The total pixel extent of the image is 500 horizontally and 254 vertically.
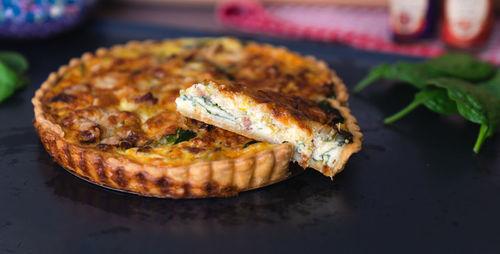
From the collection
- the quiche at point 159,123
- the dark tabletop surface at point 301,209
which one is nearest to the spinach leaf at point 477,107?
the dark tabletop surface at point 301,209

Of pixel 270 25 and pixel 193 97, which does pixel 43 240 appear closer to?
pixel 193 97

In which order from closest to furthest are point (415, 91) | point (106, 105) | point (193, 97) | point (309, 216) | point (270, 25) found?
point (309, 216) → point (193, 97) → point (106, 105) → point (415, 91) → point (270, 25)

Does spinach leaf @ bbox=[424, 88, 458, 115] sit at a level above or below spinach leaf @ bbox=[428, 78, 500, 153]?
below

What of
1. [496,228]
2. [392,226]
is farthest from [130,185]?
[496,228]

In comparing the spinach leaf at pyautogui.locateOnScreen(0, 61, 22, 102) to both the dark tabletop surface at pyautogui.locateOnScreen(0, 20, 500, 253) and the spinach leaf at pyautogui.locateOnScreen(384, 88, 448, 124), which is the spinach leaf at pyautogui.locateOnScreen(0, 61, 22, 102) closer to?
the dark tabletop surface at pyautogui.locateOnScreen(0, 20, 500, 253)

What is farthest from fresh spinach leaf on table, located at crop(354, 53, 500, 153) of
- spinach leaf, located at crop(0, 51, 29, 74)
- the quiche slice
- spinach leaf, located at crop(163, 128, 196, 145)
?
spinach leaf, located at crop(0, 51, 29, 74)

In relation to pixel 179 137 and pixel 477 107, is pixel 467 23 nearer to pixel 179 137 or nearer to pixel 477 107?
pixel 477 107
